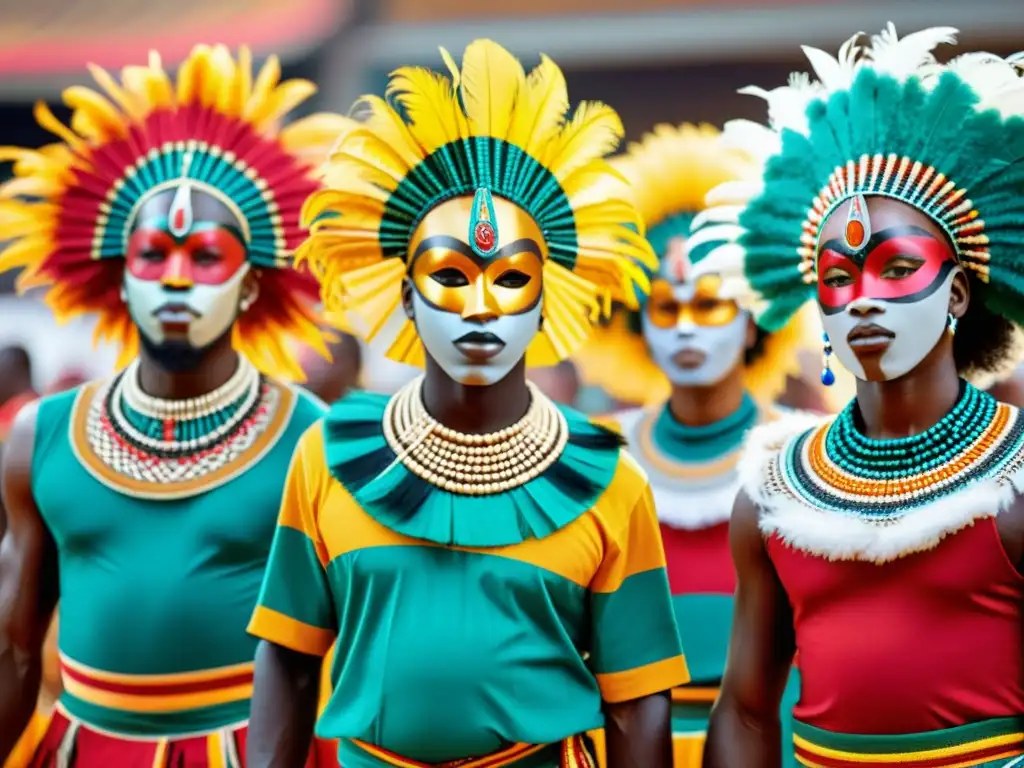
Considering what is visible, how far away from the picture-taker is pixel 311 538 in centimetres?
295

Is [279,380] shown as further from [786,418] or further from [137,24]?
[137,24]

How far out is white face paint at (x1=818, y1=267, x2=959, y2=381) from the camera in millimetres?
2742

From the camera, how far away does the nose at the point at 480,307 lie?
2875mm

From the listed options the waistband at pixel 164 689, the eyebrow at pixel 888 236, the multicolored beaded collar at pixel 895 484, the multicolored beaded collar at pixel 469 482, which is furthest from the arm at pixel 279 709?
the eyebrow at pixel 888 236

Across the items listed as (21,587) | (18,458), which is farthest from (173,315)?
(21,587)

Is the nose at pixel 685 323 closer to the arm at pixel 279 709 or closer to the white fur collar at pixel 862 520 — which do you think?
the white fur collar at pixel 862 520

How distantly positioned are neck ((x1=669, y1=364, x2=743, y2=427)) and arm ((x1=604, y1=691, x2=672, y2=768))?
1.65m

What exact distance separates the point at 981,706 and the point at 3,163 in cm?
938

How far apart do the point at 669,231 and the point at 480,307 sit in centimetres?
186

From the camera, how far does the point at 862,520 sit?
9.00 ft

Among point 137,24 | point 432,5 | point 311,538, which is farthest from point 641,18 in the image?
point 311,538

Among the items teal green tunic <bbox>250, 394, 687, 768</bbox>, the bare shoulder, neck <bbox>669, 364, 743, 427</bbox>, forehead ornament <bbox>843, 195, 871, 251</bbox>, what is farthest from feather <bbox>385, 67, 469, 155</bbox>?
neck <bbox>669, 364, 743, 427</bbox>

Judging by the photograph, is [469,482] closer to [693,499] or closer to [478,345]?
[478,345]

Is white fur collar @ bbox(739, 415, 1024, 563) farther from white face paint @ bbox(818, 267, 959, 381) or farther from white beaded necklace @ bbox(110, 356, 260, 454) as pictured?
white beaded necklace @ bbox(110, 356, 260, 454)
